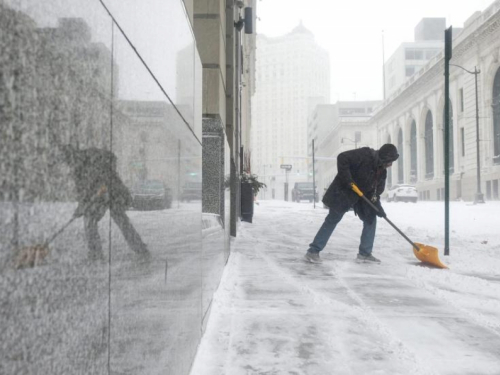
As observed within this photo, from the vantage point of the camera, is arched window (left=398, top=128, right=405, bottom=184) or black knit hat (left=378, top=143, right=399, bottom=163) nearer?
black knit hat (left=378, top=143, right=399, bottom=163)

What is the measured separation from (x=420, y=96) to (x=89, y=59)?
168ft

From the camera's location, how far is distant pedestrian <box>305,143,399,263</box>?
6062mm

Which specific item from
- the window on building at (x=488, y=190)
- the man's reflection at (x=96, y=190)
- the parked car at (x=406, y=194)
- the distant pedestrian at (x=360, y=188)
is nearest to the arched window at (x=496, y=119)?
the window on building at (x=488, y=190)

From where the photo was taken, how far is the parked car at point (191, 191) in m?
2.08

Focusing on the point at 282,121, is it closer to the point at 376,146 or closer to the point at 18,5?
the point at 376,146

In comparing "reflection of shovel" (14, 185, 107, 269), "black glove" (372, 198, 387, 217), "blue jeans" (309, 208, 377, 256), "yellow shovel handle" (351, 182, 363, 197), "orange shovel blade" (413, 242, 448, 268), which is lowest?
"orange shovel blade" (413, 242, 448, 268)

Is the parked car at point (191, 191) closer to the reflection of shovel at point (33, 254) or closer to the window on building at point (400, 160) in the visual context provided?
the reflection of shovel at point (33, 254)

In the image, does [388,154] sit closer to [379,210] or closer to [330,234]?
[379,210]

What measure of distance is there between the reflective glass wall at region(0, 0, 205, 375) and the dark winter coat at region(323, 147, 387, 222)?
4621mm

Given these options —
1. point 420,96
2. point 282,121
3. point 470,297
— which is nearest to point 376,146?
point 420,96

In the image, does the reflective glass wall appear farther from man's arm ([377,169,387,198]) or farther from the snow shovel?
man's arm ([377,169,387,198])

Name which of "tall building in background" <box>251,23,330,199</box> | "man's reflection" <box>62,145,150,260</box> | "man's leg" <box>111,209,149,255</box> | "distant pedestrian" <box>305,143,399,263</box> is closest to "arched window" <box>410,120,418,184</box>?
"distant pedestrian" <box>305,143,399,263</box>

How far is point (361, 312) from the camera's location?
3.45 meters

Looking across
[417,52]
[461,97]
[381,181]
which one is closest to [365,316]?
[381,181]
